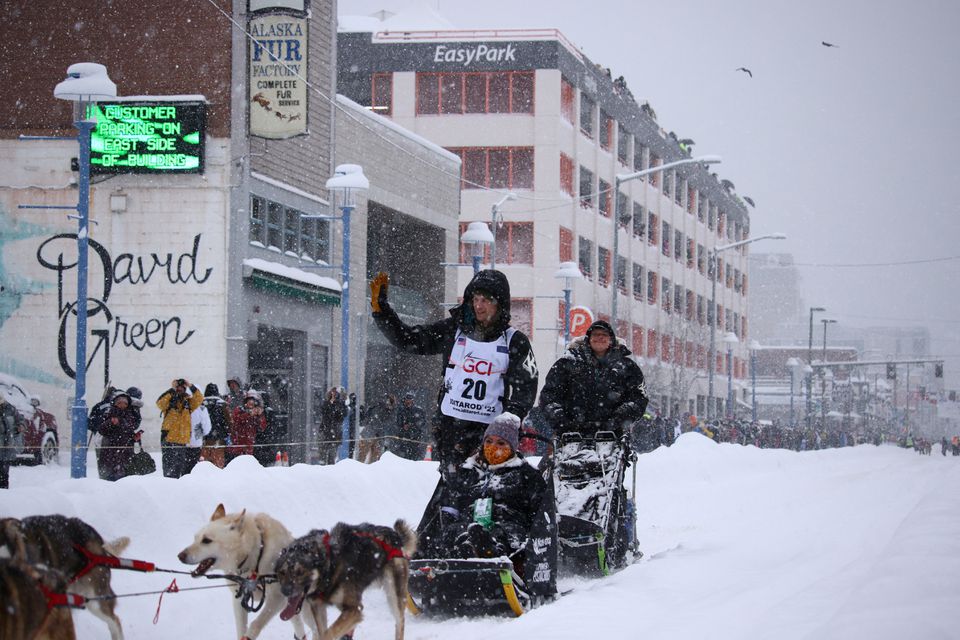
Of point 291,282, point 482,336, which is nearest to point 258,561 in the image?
point 482,336

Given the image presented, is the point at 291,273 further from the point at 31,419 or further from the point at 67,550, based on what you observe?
the point at 67,550

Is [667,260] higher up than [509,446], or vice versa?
[667,260]

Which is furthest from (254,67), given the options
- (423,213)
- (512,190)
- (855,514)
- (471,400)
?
(512,190)

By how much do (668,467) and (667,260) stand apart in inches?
1754

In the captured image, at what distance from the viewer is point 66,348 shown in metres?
22.7

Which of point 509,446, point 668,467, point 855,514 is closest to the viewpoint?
point 509,446

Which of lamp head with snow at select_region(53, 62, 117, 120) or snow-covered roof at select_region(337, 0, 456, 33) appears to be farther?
snow-covered roof at select_region(337, 0, 456, 33)

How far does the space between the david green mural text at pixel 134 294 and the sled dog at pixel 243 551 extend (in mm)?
17313

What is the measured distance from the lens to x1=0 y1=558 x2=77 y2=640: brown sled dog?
3795mm

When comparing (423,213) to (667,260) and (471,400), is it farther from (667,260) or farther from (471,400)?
(667,260)

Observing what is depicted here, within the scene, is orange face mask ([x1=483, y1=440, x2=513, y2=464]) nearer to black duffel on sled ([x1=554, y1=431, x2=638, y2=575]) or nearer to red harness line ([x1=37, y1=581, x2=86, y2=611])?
black duffel on sled ([x1=554, y1=431, x2=638, y2=575])

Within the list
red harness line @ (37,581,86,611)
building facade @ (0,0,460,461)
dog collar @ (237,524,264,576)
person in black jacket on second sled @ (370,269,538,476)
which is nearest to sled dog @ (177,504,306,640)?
dog collar @ (237,524,264,576)

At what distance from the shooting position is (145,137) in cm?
2261

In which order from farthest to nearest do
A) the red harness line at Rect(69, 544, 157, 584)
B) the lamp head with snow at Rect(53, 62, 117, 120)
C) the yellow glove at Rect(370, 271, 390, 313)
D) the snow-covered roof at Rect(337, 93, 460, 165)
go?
the snow-covered roof at Rect(337, 93, 460, 165), the lamp head with snow at Rect(53, 62, 117, 120), the yellow glove at Rect(370, 271, 390, 313), the red harness line at Rect(69, 544, 157, 584)
